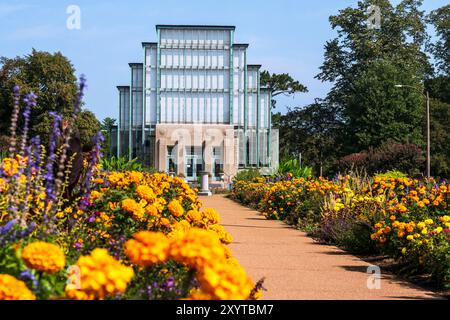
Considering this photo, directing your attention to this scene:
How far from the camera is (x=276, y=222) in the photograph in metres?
18.8

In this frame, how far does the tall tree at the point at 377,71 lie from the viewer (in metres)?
48.8

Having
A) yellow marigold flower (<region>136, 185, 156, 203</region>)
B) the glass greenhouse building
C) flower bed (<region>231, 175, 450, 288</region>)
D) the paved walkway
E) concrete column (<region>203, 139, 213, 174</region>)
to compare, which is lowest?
the paved walkway

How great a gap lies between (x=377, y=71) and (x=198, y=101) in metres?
18.1

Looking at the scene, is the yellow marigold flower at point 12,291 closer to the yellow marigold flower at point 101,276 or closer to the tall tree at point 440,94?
the yellow marigold flower at point 101,276

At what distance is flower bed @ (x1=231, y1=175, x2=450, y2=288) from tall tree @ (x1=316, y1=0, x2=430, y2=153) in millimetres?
29084

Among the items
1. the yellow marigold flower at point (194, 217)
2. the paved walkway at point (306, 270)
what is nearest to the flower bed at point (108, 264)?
the yellow marigold flower at point (194, 217)

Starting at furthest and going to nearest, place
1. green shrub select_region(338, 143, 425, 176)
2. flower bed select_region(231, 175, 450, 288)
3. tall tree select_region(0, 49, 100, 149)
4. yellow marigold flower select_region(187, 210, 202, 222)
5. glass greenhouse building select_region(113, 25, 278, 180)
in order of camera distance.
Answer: glass greenhouse building select_region(113, 25, 278, 180) → tall tree select_region(0, 49, 100, 149) → green shrub select_region(338, 143, 425, 176) → flower bed select_region(231, 175, 450, 288) → yellow marigold flower select_region(187, 210, 202, 222)

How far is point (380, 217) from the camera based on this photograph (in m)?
11.7

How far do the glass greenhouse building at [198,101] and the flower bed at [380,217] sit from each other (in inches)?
1623

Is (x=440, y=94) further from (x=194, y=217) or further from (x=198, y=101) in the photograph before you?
(x=194, y=217)

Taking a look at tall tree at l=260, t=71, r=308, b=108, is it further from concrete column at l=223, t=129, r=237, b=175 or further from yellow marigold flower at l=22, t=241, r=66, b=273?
yellow marigold flower at l=22, t=241, r=66, b=273

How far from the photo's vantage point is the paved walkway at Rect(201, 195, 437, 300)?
7.57m

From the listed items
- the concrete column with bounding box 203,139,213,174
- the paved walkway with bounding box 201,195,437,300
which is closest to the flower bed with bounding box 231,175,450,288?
the paved walkway with bounding box 201,195,437,300

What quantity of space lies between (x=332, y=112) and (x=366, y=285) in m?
54.7
